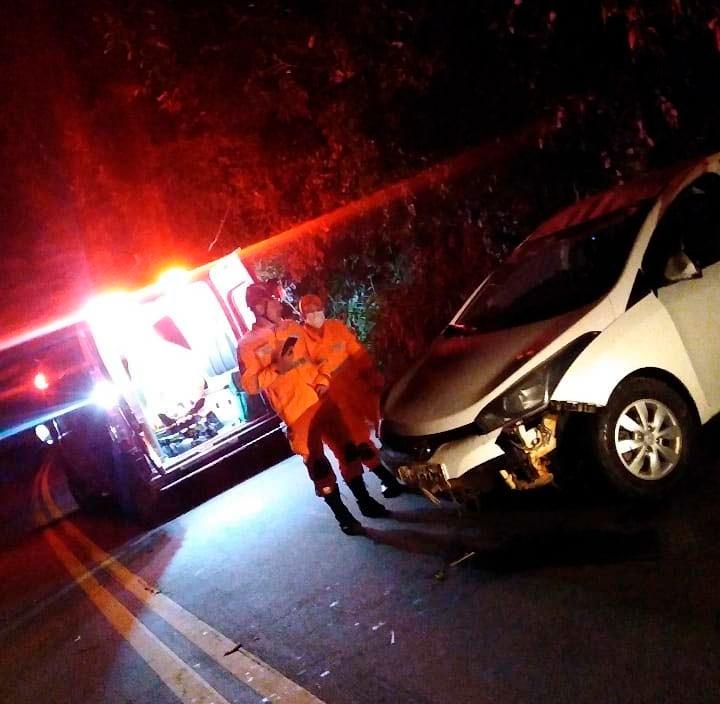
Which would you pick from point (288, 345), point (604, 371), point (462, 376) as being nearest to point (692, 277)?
point (604, 371)

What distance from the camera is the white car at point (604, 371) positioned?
13.6 ft

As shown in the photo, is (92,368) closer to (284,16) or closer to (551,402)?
(284,16)

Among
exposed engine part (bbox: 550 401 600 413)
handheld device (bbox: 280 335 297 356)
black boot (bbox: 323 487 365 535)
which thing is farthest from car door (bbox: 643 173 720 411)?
black boot (bbox: 323 487 365 535)

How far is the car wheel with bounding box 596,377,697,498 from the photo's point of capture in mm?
4164

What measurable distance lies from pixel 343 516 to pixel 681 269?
292 cm

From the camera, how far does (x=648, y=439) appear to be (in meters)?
4.29

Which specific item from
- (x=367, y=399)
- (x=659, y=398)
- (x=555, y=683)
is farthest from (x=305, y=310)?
(x=555, y=683)

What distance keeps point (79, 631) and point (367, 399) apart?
300 centimetres

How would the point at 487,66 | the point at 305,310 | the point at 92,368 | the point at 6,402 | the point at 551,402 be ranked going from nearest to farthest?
the point at 551,402 → the point at 305,310 → the point at 487,66 → the point at 92,368 → the point at 6,402

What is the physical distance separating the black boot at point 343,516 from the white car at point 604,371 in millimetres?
899

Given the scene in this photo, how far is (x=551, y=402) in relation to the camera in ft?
13.4

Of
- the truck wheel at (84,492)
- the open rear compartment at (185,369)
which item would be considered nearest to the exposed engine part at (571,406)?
the open rear compartment at (185,369)

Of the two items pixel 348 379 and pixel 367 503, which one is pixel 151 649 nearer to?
pixel 367 503

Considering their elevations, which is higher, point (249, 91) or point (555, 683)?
point (249, 91)
